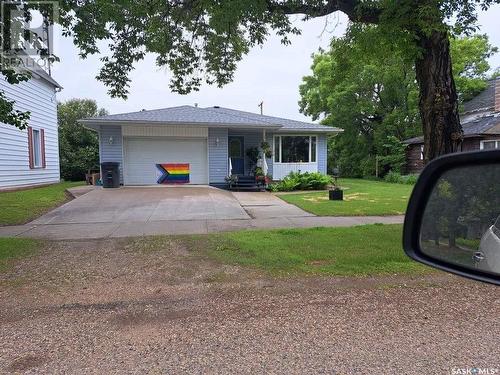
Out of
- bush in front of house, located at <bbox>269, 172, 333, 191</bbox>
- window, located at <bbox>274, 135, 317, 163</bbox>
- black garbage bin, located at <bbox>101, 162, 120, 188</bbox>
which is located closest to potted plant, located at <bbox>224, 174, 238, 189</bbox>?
bush in front of house, located at <bbox>269, 172, 333, 191</bbox>

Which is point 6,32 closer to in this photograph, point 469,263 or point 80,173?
point 469,263

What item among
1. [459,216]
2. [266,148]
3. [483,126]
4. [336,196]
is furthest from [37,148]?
[483,126]

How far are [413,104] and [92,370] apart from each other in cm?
2943

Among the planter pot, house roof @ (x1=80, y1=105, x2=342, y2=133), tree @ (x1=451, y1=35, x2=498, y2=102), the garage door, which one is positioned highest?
tree @ (x1=451, y1=35, x2=498, y2=102)

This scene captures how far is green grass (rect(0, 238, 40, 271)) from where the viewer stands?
230 inches

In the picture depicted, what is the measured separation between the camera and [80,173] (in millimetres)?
24031

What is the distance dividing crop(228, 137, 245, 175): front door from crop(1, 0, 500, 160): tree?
31.8 ft

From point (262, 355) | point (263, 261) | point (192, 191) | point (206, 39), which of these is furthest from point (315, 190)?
point (262, 355)

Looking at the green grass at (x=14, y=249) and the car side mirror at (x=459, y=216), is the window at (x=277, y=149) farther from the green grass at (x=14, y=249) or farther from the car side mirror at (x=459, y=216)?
the car side mirror at (x=459, y=216)

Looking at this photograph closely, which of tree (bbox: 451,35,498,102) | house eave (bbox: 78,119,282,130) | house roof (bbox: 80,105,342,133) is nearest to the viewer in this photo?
house eave (bbox: 78,119,282,130)

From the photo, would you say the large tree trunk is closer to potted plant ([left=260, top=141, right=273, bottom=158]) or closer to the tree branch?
the tree branch

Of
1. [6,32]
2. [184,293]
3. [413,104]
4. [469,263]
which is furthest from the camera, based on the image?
[413,104]

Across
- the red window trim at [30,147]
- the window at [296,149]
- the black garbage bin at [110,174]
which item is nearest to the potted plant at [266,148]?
the window at [296,149]

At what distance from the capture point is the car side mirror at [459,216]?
1.52 meters
